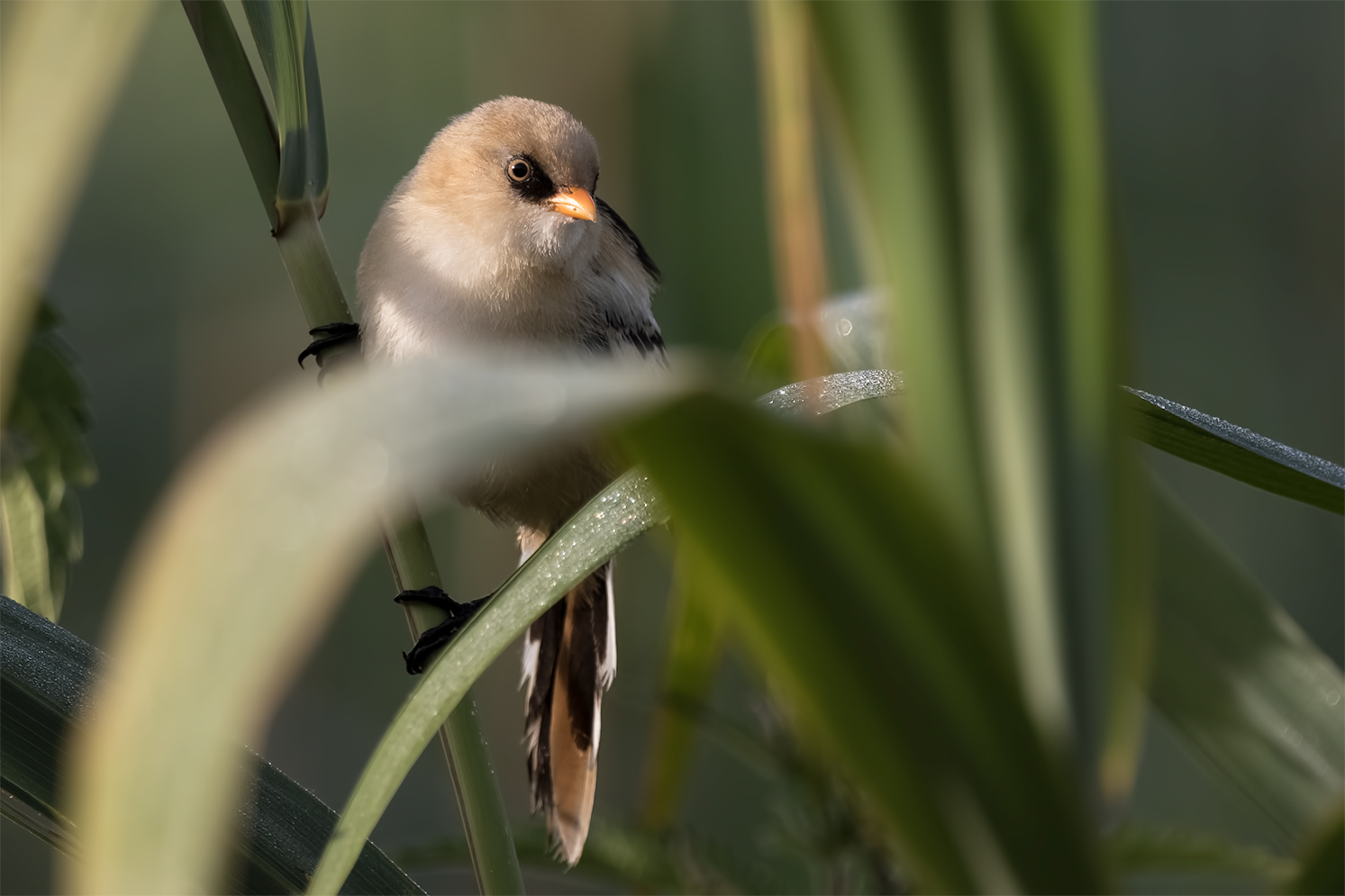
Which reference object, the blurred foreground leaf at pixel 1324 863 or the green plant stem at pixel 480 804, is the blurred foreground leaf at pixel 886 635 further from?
the green plant stem at pixel 480 804

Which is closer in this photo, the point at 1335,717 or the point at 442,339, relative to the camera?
the point at 1335,717

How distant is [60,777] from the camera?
24.7 inches

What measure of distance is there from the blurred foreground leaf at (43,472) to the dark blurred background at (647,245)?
1.06 meters

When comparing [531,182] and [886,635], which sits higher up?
[531,182]

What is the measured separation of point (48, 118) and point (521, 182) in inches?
46.1

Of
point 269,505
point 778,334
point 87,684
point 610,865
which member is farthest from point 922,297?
point 610,865

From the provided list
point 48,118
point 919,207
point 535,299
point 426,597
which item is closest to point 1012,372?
point 919,207

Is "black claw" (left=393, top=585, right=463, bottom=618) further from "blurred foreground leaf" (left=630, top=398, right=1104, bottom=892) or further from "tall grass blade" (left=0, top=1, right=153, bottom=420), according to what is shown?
"blurred foreground leaf" (left=630, top=398, right=1104, bottom=892)

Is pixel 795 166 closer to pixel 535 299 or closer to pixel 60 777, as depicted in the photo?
pixel 60 777

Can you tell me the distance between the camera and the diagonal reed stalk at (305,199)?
0.68 m

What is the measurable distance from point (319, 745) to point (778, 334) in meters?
2.84

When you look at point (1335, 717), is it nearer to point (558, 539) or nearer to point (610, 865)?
point (558, 539)

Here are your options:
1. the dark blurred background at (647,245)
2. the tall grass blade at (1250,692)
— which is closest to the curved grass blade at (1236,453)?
the tall grass blade at (1250,692)

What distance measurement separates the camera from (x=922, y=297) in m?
0.38
